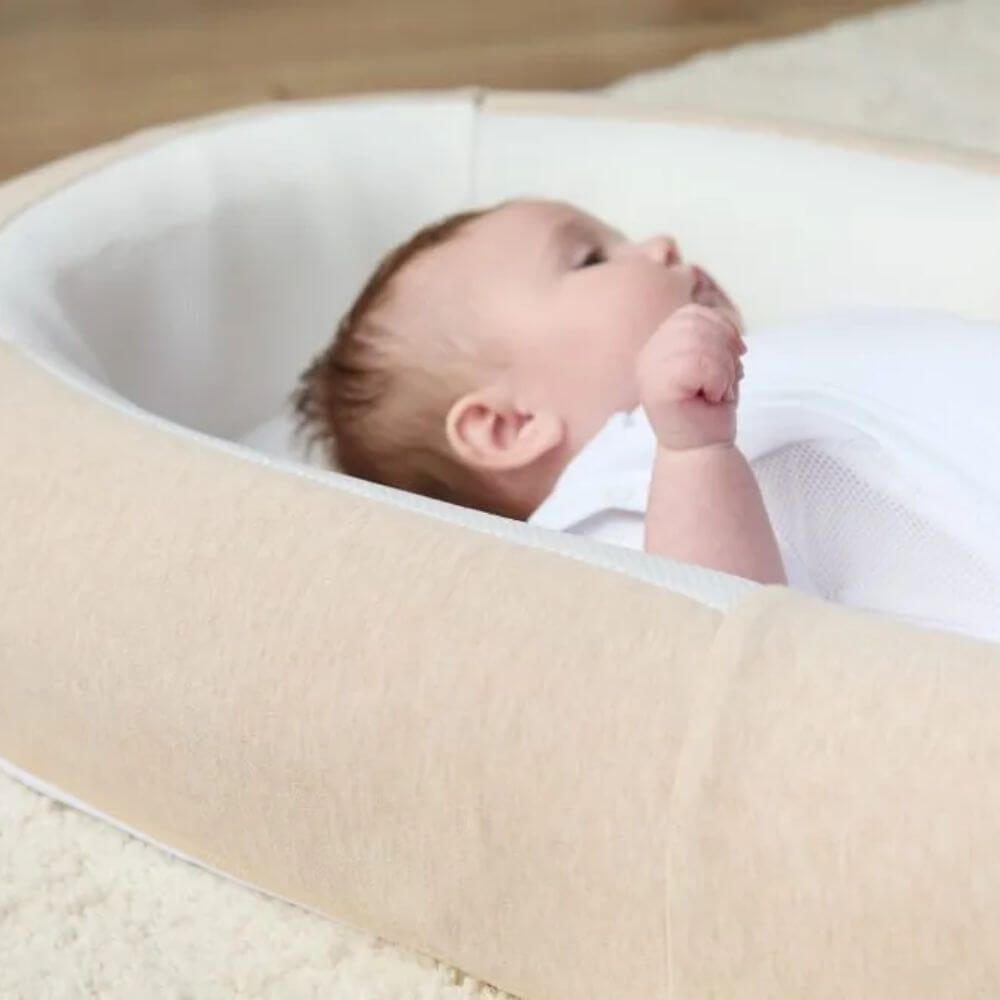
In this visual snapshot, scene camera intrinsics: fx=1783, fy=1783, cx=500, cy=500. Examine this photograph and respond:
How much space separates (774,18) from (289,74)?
2.22 ft

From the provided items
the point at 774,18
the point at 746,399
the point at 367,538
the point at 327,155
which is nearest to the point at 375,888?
the point at 367,538

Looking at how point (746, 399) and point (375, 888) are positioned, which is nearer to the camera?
point (375, 888)

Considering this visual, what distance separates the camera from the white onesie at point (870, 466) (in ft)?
3.07

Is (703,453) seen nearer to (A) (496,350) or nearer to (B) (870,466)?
(B) (870,466)

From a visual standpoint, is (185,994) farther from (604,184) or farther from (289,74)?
(289,74)

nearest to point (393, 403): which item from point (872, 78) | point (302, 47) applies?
point (872, 78)

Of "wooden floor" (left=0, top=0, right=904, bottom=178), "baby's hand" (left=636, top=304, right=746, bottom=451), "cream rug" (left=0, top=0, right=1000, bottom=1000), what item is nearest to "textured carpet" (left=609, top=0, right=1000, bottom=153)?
"wooden floor" (left=0, top=0, right=904, bottom=178)

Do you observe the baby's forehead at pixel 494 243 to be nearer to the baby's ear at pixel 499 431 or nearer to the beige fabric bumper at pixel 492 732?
the baby's ear at pixel 499 431

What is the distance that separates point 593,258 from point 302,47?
1341 mm

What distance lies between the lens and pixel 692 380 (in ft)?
2.94

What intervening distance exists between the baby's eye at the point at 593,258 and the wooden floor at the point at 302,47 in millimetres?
1096

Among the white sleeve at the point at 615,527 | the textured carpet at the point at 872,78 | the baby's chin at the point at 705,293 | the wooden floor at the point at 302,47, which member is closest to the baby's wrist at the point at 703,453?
the white sleeve at the point at 615,527

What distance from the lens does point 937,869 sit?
2.00 ft

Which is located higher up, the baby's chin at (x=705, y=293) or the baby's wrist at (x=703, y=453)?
the baby's wrist at (x=703, y=453)
